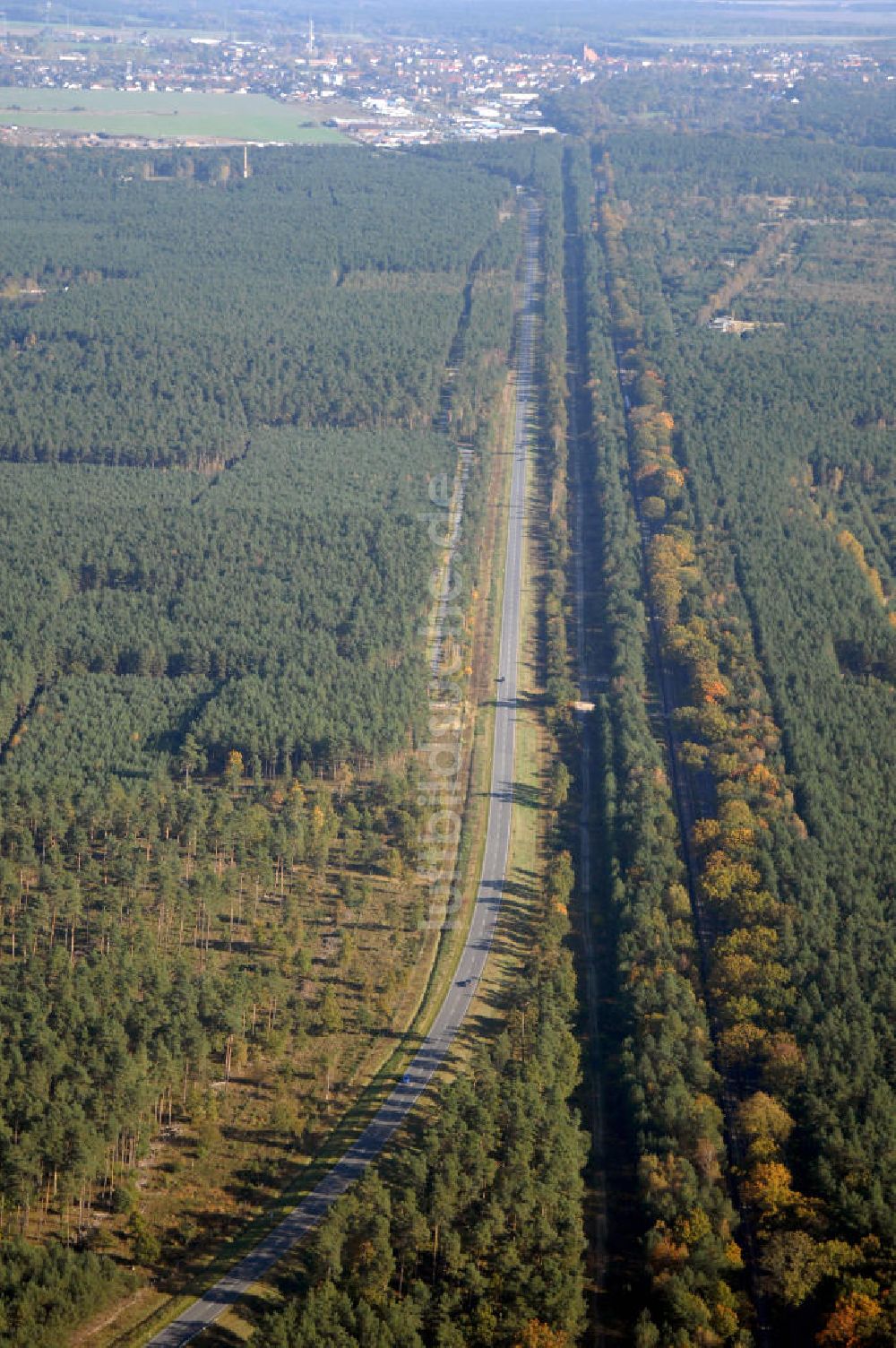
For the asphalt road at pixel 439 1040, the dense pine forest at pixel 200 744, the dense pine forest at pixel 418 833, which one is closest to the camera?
the asphalt road at pixel 439 1040

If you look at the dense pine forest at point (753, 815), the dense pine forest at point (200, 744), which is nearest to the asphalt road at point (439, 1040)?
the dense pine forest at point (200, 744)

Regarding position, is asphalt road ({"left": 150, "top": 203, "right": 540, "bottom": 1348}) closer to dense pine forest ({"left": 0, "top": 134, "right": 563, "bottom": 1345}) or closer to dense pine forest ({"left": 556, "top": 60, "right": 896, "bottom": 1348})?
dense pine forest ({"left": 0, "top": 134, "right": 563, "bottom": 1345})

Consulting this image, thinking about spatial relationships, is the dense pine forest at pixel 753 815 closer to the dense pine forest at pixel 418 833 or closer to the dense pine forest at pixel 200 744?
the dense pine forest at pixel 418 833

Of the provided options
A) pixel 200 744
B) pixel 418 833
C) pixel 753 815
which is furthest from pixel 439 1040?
pixel 200 744

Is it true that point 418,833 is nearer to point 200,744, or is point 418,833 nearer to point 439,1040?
point 200,744

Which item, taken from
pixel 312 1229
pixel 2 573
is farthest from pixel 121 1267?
pixel 2 573

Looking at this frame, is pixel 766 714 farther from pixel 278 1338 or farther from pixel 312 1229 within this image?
pixel 278 1338
